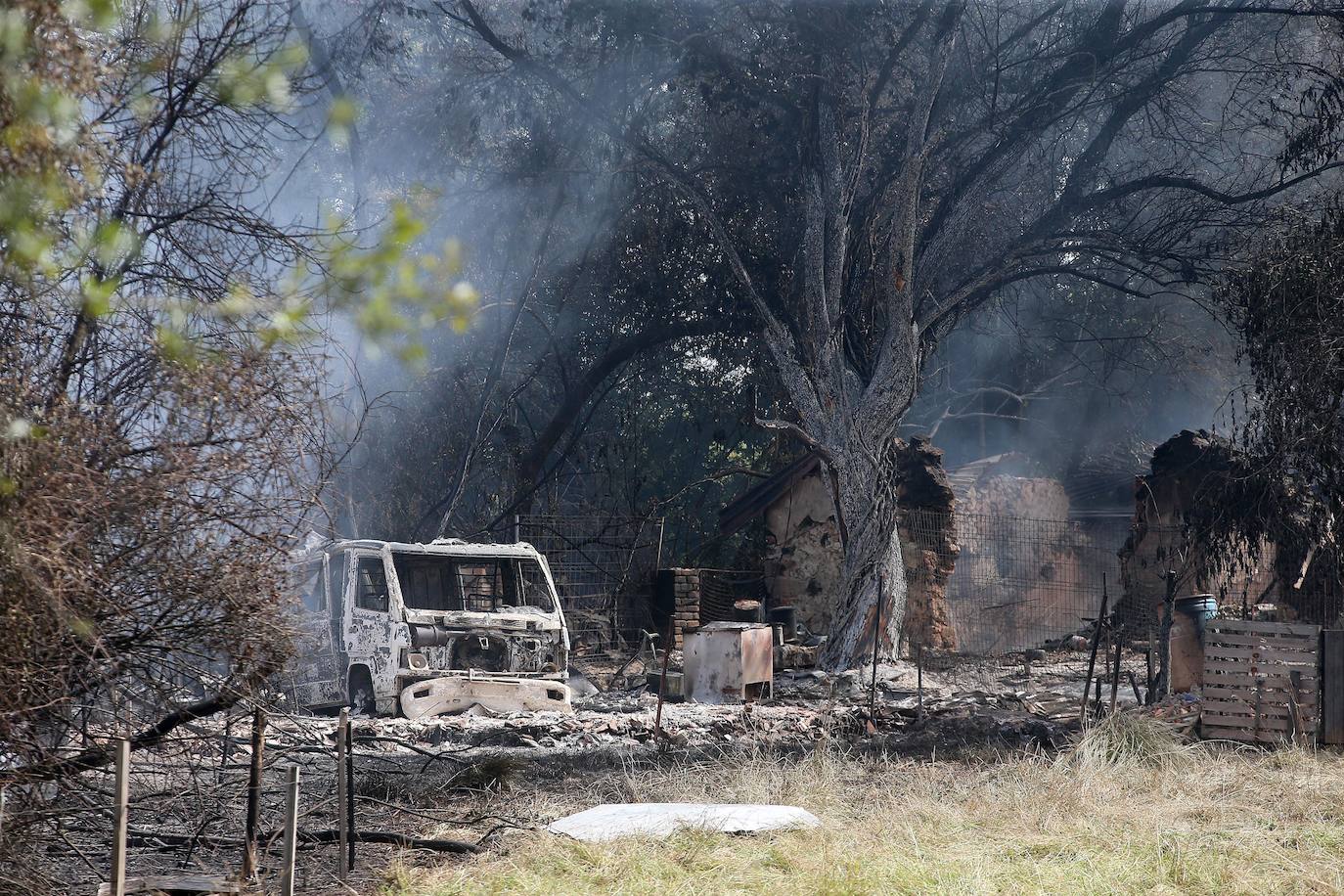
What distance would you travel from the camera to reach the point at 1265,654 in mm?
10141

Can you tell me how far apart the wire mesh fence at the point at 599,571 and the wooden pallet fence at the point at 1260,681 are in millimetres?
8949

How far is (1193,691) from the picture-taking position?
12.3 meters

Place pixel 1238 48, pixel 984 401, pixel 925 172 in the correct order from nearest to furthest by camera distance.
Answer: pixel 1238 48 → pixel 925 172 → pixel 984 401

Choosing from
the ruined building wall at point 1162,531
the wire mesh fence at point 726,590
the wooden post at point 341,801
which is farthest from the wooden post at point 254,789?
the ruined building wall at point 1162,531

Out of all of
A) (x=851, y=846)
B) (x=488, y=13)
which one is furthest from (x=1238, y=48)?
(x=851, y=846)

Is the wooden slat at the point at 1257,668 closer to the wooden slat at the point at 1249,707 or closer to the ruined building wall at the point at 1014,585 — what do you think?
the wooden slat at the point at 1249,707

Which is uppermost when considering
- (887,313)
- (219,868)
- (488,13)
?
(488,13)

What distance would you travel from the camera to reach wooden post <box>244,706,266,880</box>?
17.2 ft

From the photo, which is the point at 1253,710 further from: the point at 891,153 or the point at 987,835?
the point at 891,153

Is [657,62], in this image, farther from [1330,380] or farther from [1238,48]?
[1330,380]

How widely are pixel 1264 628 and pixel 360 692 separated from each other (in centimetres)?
811

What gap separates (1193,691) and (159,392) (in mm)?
10723

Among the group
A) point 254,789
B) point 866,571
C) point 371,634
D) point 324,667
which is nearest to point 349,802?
point 254,789

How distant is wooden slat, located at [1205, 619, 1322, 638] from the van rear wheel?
7.59 meters
